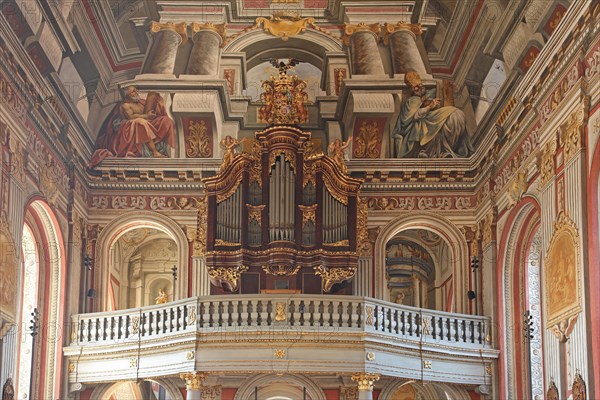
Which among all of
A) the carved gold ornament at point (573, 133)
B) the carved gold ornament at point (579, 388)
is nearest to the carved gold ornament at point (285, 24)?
the carved gold ornament at point (573, 133)

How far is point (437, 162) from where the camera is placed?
24781 millimetres

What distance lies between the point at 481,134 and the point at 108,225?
8.60m

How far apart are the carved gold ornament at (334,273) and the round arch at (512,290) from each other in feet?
10.5

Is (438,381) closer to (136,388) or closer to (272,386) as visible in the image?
(272,386)

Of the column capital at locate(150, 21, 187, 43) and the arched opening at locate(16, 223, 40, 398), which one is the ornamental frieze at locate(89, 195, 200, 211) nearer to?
the arched opening at locate(16, 223, 40, 398)

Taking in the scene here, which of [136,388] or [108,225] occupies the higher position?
[108,225]

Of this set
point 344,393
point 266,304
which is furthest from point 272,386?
point 266,304

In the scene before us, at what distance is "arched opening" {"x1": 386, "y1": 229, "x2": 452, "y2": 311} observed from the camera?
27.9m

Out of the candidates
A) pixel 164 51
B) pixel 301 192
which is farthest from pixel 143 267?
pixel 301 192

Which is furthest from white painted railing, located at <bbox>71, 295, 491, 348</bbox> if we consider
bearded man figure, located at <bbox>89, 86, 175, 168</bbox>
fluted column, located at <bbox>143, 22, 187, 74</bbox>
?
fluted column, located at <bbox>143, 22, 187, 74</bbox>

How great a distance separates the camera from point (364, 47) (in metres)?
25.4

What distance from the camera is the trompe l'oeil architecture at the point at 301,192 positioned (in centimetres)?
1906

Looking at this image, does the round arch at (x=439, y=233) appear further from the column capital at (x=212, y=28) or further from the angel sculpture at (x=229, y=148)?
the column capital at (x=212, y=28)

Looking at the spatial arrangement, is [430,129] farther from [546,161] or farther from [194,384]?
[194,384]
